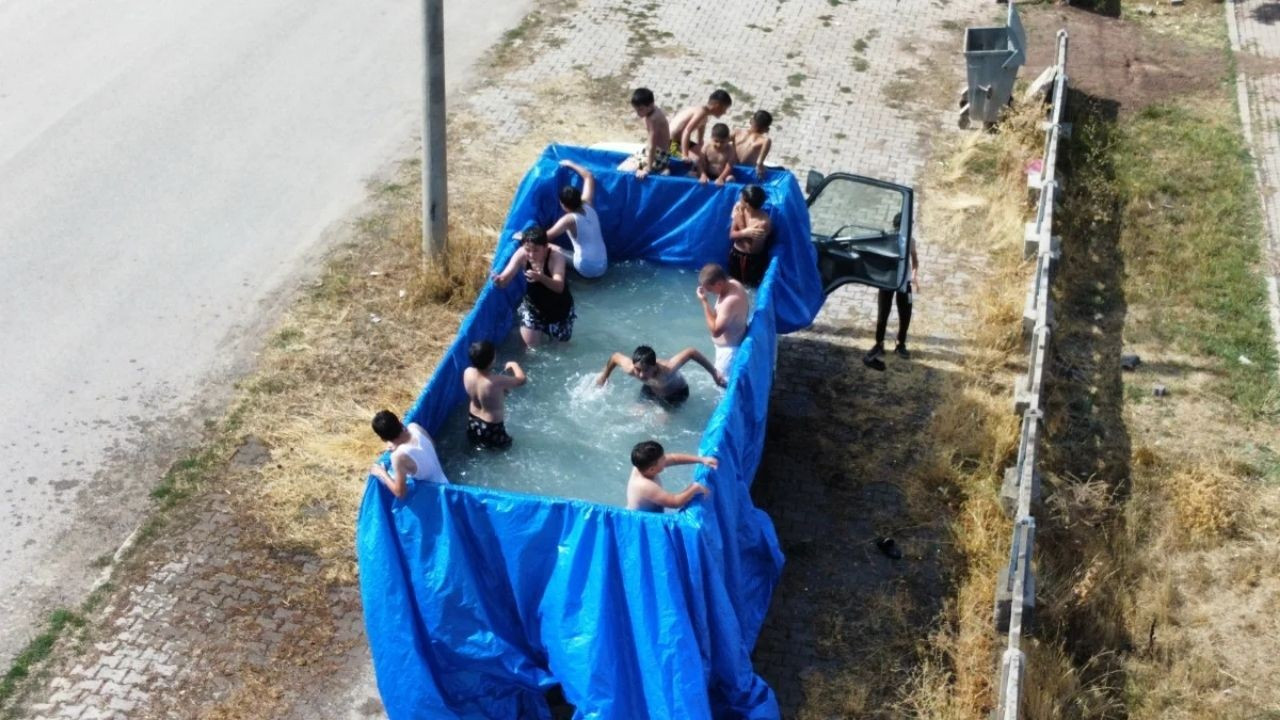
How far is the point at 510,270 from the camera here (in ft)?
30.5

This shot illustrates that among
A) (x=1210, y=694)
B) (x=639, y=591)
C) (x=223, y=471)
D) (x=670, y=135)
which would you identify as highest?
(x=670, y=135)

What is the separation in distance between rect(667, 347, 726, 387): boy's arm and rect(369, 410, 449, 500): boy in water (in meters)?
2.07

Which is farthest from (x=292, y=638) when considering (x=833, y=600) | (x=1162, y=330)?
(x=1162, y=330)

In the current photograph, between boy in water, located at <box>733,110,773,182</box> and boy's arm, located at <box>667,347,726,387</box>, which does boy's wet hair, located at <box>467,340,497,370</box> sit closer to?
boy's arm, located at <box>667,347,726,387</box>

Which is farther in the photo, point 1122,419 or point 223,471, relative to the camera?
point 1122,419

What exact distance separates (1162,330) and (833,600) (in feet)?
15.3

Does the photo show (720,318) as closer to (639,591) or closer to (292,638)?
(639,591)

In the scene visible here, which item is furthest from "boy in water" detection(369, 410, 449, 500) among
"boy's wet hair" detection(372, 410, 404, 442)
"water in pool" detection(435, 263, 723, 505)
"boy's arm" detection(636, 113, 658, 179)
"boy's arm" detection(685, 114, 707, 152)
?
"boy's arm" detection(685, 114, 707, 152)

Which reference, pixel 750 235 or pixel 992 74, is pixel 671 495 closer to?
pixel 750 235

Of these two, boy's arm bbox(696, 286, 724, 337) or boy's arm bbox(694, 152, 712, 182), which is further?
boy's arm bbox(694, 152, 712, 182)

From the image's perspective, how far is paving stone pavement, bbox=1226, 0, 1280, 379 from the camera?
40.5 ft

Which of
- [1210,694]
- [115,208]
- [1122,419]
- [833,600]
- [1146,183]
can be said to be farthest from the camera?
[1146,183]

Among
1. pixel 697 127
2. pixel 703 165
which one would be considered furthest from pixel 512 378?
pixel 697 127

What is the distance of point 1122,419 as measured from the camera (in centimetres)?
1026
